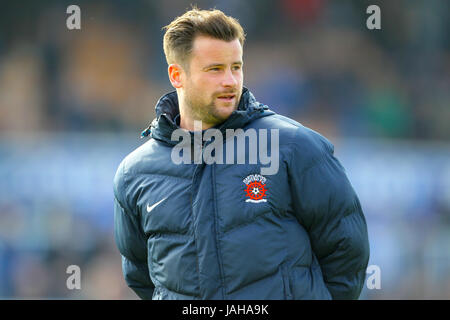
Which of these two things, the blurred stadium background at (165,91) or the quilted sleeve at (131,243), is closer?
the quilted sleeve at (131,243)

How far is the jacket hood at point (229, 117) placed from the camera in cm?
238

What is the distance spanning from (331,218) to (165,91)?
5.81 m

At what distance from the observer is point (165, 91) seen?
26.1 feet

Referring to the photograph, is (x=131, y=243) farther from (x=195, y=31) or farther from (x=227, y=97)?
(x=195, y=31)

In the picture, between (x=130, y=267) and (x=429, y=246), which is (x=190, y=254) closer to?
(x=130, y=267)

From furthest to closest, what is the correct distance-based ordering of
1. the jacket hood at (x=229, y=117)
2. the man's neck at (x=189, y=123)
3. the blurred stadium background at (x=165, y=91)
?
the blurred stadium background at (x=165, y=91), the man's neck at (x=189, y=123), the jacket hood at (x=229, y=117)

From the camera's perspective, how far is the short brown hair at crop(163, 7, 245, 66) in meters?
2.44

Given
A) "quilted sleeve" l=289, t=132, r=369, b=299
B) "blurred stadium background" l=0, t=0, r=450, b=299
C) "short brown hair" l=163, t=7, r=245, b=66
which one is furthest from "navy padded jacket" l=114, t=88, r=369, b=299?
"blurred stadium background" l=0, t=0, r=450, b=299

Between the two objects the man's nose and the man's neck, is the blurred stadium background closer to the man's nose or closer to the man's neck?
the man's neck

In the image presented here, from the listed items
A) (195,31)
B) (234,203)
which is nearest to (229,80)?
(195,31)

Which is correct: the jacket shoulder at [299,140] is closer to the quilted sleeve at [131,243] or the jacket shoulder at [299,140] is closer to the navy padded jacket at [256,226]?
the navy padded jacket at [256,226]

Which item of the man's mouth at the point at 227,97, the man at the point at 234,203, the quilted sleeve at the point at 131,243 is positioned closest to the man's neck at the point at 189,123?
the man at the point at 234,203

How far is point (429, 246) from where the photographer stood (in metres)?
6.59

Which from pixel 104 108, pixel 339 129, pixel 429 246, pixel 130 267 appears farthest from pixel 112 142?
Answer: pixel 130 267
